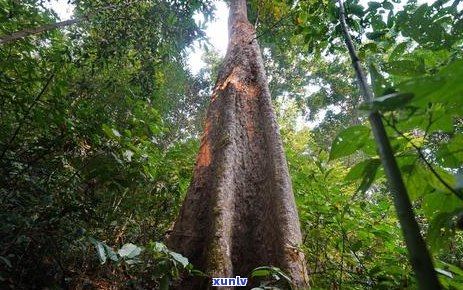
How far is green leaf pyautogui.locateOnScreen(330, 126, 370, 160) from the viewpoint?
0.77 meters

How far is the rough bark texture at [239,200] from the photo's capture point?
2576 mm

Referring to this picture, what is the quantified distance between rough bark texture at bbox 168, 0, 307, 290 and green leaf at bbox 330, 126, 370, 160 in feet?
5.73

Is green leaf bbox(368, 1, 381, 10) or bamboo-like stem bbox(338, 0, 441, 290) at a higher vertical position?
green leaf bbox(368, 1, 381, 10)

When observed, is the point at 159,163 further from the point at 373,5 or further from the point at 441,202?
the point at 441,202

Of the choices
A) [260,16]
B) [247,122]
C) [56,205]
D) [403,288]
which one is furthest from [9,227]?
[260,16]

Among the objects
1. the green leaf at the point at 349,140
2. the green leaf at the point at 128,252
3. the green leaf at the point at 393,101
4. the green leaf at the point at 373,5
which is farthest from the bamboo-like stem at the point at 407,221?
the green leaf at the point at 373,5

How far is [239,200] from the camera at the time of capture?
3.18 meters

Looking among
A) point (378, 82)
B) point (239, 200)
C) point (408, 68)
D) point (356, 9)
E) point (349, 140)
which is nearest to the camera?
point (378, 82)

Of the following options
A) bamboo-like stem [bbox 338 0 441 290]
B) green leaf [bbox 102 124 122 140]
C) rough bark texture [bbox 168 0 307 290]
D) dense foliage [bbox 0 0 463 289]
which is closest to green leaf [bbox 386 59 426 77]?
dense foliage [bbox 0 0 463 289]

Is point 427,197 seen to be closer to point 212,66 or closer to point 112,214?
point 112,214

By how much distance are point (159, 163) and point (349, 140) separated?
3153mm

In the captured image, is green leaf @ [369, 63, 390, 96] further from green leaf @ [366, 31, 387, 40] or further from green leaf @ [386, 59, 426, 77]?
green leaf @ [366, 31, 387, 40]

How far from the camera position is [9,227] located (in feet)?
7.60

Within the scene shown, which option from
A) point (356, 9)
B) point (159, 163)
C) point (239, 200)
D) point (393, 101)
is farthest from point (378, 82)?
point (159, 163)
